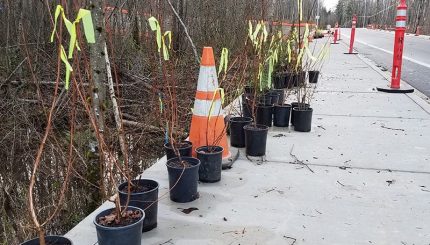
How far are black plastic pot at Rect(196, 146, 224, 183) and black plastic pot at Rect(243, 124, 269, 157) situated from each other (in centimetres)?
55

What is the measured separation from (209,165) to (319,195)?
0.85 m

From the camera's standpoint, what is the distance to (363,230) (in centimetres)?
231

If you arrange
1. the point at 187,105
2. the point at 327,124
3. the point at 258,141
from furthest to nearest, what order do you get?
the point at 187,105
the point at 327,124
the point at 258,141

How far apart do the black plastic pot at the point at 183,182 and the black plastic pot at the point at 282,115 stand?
6.75ft

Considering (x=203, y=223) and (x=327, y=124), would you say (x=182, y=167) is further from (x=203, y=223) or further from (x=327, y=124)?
(x=327, y=124)

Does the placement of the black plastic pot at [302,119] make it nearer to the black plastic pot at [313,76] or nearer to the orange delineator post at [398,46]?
the orange delineator post at [398,46]

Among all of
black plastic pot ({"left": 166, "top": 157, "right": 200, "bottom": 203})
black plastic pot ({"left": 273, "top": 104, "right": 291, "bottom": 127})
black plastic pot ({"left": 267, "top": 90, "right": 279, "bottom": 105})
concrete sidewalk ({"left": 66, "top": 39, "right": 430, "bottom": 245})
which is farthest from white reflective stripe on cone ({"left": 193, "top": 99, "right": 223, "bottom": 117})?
black plastic pot ({"left": 267, "top": 90, "right": 279, "bottom": 105})

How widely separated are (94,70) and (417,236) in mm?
2598

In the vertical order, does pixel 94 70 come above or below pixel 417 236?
above

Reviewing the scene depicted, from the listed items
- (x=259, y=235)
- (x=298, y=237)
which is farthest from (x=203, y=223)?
(x=298, y=237)

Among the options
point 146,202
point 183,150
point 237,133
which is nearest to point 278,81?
point 237,133

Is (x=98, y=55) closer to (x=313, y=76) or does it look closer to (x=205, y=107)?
(x=205, y=107)

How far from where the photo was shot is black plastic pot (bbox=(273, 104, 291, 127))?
4.50 m

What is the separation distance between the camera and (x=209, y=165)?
2.96 meters
